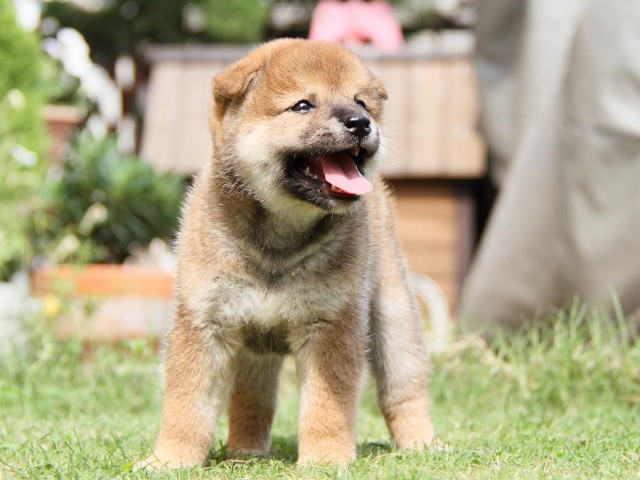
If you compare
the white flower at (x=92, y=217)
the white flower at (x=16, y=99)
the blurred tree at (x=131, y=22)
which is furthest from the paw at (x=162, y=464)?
the blurred tree at (x=131, y=22)

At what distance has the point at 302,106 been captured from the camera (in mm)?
2943

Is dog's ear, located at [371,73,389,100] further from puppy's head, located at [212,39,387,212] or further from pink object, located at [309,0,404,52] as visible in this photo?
pink object, located at [309,0,404,52]

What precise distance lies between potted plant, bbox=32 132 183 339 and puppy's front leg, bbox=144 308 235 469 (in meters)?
2.64

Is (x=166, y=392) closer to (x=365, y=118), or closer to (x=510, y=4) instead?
(x=365, y=118)

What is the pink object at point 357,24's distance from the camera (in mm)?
7332

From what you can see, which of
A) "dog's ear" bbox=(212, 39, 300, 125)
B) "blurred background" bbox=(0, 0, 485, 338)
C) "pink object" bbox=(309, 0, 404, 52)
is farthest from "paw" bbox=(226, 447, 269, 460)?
"pink object" bbox=(309, 0, 404, 52)

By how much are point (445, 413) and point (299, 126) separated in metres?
2.00

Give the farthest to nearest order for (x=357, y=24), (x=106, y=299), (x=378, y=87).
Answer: (x=357, y=24) < (x=106, y=299) < (x=378, y=87)

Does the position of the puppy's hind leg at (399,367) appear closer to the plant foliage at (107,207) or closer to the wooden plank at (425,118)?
the plant foliage at (107,207)

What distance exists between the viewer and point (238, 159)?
300 cm

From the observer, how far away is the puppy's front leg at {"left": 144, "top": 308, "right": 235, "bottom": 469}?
2.90m

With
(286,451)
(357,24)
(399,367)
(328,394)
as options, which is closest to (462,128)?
(357,24)

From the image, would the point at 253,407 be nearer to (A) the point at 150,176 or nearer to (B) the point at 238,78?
(B) the point at 238,78

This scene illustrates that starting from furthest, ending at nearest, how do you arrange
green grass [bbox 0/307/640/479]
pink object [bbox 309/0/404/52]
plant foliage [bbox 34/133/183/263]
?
pink object [bbox 309/0/404/52]
plant foliage [bbox 34/133/183/263]
green grass [bbox 0/307/640/479]
